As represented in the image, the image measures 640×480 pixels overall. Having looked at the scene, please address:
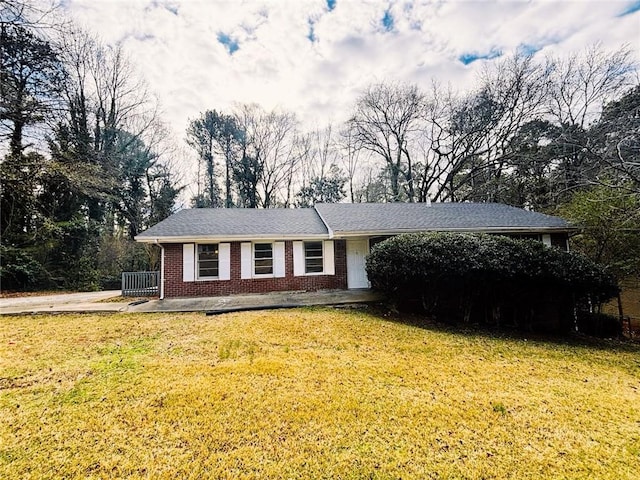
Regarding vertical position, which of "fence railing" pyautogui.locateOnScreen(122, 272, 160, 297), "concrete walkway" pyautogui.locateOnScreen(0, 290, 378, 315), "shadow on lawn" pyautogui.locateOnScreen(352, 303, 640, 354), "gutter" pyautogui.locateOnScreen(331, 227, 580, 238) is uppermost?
"gutter" pyautogui.locateOnScreen(331, 227, 580, 238)

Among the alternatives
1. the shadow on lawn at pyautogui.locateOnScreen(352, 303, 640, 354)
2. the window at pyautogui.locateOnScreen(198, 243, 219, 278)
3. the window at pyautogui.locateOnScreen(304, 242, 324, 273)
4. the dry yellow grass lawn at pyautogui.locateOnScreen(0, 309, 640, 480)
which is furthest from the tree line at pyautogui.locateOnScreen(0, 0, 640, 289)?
the window at pyautogui.locateOnScreen(304, 242, 324, 273)

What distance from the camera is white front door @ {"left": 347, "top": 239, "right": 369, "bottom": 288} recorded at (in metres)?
11.4

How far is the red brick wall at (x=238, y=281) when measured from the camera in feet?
33.4

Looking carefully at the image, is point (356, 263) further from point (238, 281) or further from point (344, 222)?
point (238, 281)

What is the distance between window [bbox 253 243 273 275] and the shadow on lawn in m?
4.46

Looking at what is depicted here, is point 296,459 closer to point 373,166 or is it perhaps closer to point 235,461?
point 235,461

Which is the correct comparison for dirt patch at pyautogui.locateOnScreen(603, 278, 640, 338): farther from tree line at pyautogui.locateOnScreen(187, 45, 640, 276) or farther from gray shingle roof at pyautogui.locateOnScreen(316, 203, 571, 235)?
gray shingle roof at pyautogui.locateOnScreen(316, 203, 571, 235)

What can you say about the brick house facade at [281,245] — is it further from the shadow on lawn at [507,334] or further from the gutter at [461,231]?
the shadow on lawn at [507,334]

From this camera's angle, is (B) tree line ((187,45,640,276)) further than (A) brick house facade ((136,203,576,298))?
Yes

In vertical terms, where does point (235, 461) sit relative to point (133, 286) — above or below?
below

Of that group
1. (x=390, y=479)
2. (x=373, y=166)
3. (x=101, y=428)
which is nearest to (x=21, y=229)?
(x=101, y=428)

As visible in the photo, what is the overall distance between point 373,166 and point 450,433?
83.1 feet

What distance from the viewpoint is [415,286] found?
8.27 m

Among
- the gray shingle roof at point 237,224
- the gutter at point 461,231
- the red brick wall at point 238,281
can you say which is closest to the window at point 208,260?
the red brick wall at point 238,281
